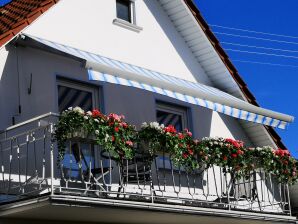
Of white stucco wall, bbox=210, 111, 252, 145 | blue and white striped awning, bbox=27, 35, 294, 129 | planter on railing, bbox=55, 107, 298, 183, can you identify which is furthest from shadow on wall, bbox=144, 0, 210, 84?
planter on railing, bbox=55, 107, 298, 183

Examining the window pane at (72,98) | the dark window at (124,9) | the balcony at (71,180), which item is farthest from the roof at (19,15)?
the dark window at (124,9)

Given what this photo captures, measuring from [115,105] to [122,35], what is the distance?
6.28 ft

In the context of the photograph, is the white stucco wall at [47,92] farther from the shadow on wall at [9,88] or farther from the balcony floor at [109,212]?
the balcony floor at [109,212]

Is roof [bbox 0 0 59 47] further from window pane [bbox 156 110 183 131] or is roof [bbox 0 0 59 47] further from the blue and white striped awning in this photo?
window pane [bbox 156 110 183 131]

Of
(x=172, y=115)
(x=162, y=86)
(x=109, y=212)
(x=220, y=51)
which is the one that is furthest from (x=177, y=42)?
(x=109, y=212)

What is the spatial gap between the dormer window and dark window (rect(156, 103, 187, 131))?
2184mm

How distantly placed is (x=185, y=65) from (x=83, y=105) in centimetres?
381

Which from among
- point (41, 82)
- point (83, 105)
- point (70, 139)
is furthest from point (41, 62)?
point (70, 139)

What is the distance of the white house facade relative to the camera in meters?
11.7

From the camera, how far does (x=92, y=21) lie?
1520 centimetres

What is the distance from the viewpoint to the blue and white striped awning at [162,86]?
12108 mm

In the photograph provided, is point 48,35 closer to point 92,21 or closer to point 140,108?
point 92,21

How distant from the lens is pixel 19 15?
46.2 ft

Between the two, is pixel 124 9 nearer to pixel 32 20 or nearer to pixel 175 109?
pixel 175 109
